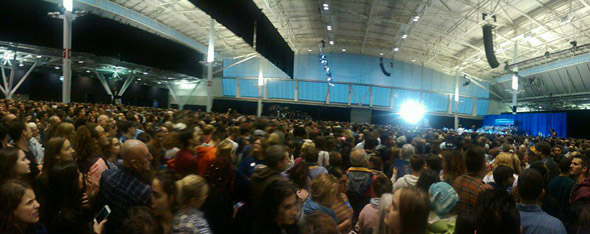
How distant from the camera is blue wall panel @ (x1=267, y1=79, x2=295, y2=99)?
3362 cm

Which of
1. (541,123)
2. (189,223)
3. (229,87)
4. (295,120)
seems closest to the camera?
(189,223)

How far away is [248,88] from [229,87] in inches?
80.5

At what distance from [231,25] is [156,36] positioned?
579 inches

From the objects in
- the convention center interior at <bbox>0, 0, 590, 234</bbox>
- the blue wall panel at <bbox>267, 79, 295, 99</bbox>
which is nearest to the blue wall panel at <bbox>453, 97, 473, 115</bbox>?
the convention center interior at <bbox>0, 0, 590, 234</bbox>

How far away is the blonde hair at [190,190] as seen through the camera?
204 cm

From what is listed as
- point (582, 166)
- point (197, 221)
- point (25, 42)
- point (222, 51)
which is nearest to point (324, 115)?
point (222, 51)

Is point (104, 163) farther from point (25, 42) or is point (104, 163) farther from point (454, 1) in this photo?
point (454, 1)

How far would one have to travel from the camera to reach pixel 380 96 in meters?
33.9

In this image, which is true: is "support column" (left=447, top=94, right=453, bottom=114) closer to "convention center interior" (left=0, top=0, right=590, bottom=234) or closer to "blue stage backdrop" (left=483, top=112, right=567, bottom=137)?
"convention center interior" (left=0, top=0, right=590, bottom=234)

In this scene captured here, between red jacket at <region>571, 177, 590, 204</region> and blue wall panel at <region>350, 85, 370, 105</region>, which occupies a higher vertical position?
blue wall panel at <region>350, 85, 370, 105</region>

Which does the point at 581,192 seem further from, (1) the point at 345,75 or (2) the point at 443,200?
(1) the point at 345,75

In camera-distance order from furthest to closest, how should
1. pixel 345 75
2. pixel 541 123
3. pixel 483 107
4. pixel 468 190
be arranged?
pixel 483 107 < pixel 345 75 < pixel 541 123 < pixel 468 190

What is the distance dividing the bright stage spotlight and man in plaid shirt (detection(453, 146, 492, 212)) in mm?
31289

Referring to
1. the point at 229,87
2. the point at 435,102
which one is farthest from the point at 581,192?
the point at 435,102
